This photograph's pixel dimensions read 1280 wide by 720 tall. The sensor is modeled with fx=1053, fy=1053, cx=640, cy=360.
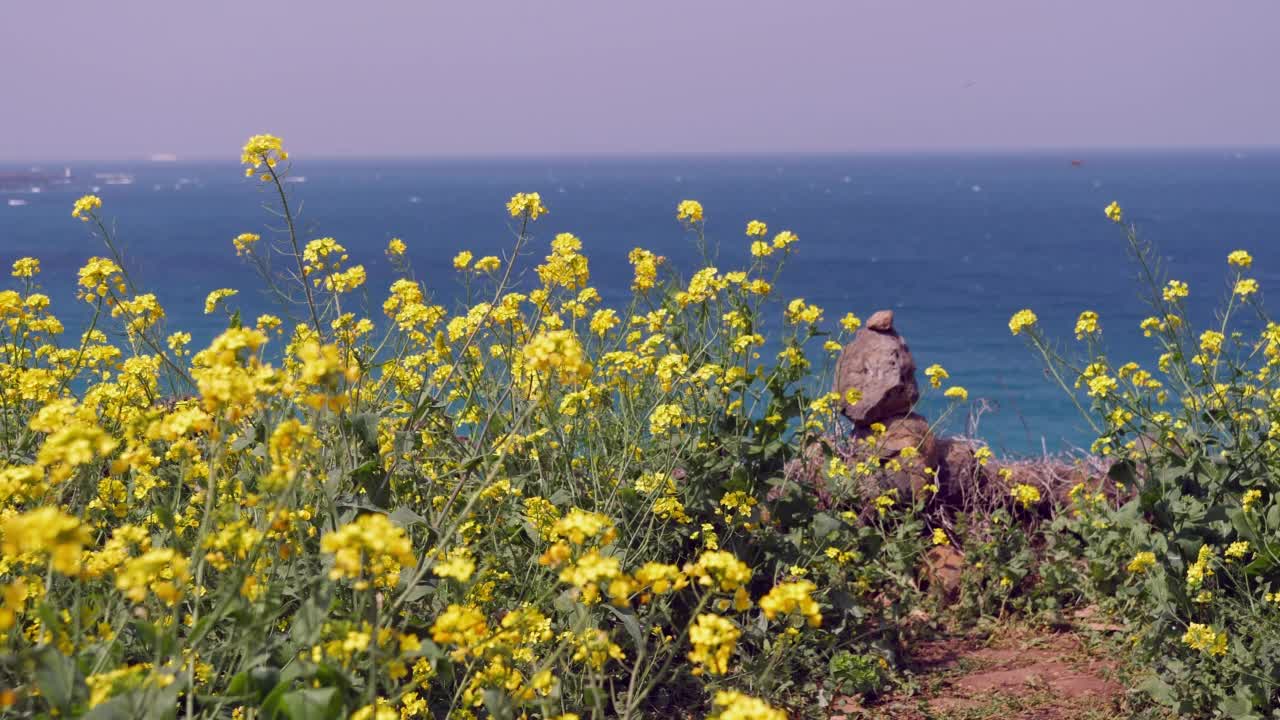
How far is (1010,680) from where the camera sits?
438 centimetres

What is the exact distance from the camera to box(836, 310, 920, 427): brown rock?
6578mm

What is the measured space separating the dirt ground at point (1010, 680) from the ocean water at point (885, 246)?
5.41 feet

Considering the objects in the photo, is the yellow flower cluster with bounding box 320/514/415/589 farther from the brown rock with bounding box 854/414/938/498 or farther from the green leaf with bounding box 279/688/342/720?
the brown rock with bounding box 854/414/938/498

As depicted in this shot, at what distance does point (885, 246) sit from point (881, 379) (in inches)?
2365

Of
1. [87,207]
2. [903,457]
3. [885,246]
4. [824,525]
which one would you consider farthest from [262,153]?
[885,246]

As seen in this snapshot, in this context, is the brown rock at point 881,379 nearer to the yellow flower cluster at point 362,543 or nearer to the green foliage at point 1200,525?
the green foliage at point 1200,525

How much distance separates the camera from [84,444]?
1754 millimetres

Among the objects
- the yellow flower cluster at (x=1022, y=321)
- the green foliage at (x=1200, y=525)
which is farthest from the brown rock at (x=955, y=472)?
the yellow flower cluster at (x=1022, y=321)

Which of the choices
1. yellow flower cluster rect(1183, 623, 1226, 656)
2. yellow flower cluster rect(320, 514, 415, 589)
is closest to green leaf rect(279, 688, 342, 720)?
yellow flower cluster rect(320, 514, 415, 589)

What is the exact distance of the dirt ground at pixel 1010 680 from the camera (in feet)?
13.4

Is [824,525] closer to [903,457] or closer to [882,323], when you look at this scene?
[903,457]

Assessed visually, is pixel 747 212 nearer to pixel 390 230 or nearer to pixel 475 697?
pixel 390 230

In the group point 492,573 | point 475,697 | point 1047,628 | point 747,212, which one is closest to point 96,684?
point 475,697

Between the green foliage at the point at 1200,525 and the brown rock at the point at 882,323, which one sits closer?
the green foliage at the point at 1200,525
